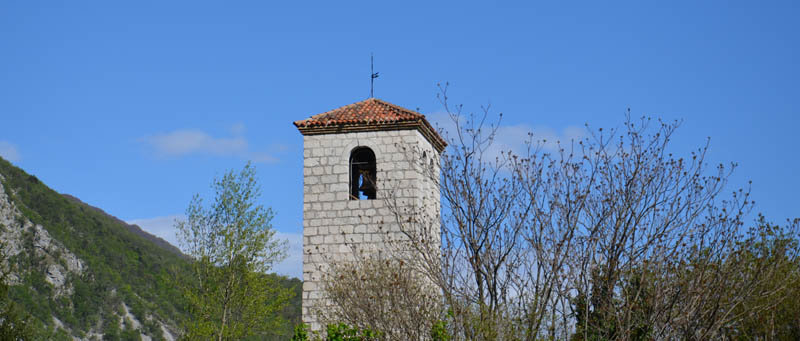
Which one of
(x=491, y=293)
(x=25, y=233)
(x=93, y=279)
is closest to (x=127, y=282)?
(x=93, y=279)

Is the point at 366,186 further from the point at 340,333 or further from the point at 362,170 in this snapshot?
the point at 340,333

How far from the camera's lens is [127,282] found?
48562 mm

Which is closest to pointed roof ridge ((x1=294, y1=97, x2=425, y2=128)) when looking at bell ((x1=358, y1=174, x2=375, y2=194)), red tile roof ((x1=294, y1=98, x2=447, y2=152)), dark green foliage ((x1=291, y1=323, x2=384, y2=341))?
red tile roof ((x1=294, y1=98, x2=447, y2=152))

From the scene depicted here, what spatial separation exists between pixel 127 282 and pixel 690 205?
42.1 m

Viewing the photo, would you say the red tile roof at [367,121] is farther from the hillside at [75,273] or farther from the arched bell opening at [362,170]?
the hillside at [75,273]

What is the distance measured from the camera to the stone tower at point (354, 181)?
1588cm

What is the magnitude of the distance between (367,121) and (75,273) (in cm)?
3435

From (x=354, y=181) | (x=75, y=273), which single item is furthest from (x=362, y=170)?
(x=75, y=273)

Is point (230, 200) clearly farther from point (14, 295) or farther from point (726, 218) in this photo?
point (14, 295)

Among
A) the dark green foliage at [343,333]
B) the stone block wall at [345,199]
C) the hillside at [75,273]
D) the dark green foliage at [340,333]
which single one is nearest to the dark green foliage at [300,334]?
the dark green foliage at [340,333]

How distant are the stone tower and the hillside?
84.4ft

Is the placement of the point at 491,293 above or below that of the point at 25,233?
below

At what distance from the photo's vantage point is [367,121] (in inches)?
648

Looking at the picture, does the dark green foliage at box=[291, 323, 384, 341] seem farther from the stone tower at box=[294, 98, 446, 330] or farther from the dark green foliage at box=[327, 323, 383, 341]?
the stone tower at box=[294, 98, 446, 330]
